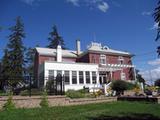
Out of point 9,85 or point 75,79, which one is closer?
point 9,85

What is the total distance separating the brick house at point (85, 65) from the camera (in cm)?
3259

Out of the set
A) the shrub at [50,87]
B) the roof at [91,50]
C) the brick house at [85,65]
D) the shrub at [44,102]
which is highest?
the roof at [91,50]

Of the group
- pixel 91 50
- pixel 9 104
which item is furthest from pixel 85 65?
pixel 9 104

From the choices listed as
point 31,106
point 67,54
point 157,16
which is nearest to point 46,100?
point 31,106

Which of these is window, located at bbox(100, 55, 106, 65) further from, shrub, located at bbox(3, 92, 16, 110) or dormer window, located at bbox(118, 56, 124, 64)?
shrub, located at bbox(3, 92, 16, 110)

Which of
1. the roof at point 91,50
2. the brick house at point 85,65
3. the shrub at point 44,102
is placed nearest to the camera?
the shrub at point 44,102

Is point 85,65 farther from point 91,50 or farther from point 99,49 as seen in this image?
point 99,49

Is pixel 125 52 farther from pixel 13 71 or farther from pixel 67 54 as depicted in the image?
pixel 13 71

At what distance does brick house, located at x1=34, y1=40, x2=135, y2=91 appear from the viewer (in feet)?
107

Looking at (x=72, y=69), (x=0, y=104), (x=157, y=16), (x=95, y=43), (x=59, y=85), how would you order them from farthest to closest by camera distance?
(x=95, y=43) → (x=72, y=69) → (x=59, y=85) → (x=0, y=104) → (x=157, y=16)

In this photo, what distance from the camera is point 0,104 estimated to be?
11.4 m

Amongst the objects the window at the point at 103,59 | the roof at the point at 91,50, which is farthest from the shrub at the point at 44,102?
the window at the point at 103,59

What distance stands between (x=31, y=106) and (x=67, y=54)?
28163mm

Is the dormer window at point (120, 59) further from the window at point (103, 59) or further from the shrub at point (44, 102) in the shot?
the shrub at point (44, 102)
